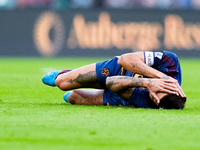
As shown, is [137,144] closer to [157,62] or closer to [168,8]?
[157,62]

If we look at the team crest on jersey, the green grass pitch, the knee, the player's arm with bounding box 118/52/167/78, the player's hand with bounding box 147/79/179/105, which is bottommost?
the knee

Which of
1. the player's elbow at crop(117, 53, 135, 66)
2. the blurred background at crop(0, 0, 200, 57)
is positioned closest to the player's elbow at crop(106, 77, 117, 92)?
the player's elbow at crop(117, 53, 135, 66)

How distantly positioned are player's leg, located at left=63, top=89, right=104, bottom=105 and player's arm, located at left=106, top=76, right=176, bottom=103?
0.39 meters

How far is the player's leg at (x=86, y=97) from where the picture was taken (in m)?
4.20

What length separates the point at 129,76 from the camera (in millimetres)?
3922

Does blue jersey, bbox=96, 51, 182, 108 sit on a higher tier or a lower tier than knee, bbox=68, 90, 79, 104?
higher

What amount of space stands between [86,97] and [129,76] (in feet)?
1.97

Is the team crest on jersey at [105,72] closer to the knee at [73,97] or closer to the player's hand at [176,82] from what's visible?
the knee at [73,97]

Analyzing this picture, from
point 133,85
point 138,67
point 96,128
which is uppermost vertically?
point 138,67

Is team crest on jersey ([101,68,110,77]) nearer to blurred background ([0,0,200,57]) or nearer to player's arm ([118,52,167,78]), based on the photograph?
player's arm ([118,52,167,78])

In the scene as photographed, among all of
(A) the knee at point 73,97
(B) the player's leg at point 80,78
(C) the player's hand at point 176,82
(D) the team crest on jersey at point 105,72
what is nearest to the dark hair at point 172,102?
(C) the player's hand at point 176,82

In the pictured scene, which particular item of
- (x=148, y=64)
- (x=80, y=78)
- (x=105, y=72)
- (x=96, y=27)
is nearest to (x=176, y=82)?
(x=148, y=64)

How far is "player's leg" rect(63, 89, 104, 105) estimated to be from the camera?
4203 millimetres

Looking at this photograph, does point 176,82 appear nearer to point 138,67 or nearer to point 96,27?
point 138,67
